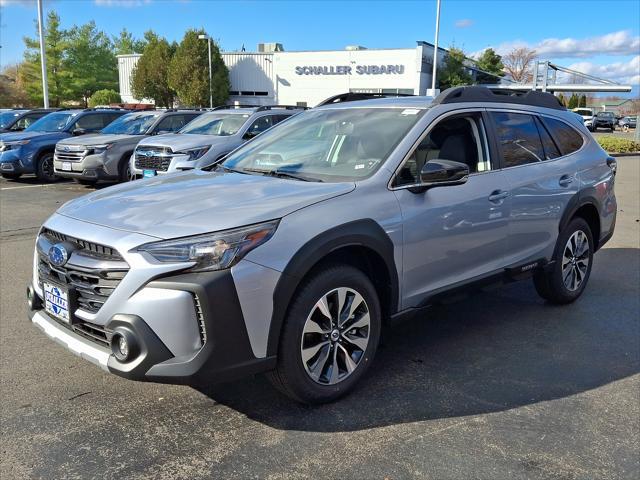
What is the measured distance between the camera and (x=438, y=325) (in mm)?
4875

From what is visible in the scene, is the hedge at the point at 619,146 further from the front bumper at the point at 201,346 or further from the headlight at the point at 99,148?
the front bumper at the point at 201,346

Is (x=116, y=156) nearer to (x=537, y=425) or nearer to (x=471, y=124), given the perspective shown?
(x=471, y=124)

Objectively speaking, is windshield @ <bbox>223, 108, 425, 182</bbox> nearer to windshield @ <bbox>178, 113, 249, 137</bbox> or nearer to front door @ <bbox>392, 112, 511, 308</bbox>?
front door @ <bbox>392, 112, 511, 308</bbox>

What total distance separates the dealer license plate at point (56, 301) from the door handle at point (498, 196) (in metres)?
2.88

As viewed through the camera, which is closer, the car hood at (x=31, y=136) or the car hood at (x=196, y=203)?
the car hood at (x=196, y=203)

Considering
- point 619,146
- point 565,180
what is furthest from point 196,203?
point 619,146

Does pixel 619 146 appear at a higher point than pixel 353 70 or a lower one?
lower

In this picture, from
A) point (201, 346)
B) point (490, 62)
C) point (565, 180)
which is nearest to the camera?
point (201, 346)

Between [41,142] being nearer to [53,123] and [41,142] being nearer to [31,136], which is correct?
[31,136]

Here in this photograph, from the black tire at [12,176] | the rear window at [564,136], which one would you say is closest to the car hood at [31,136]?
the black tire at [12,176]

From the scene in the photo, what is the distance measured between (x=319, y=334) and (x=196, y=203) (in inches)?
39.2

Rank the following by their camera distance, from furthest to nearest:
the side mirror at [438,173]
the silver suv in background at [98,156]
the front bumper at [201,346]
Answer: the silver suv in background at [98,156] < the side mirror at [438,173] < the front bumper at [201,346]

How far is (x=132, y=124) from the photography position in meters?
14.1

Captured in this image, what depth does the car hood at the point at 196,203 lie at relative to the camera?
2934 mm
